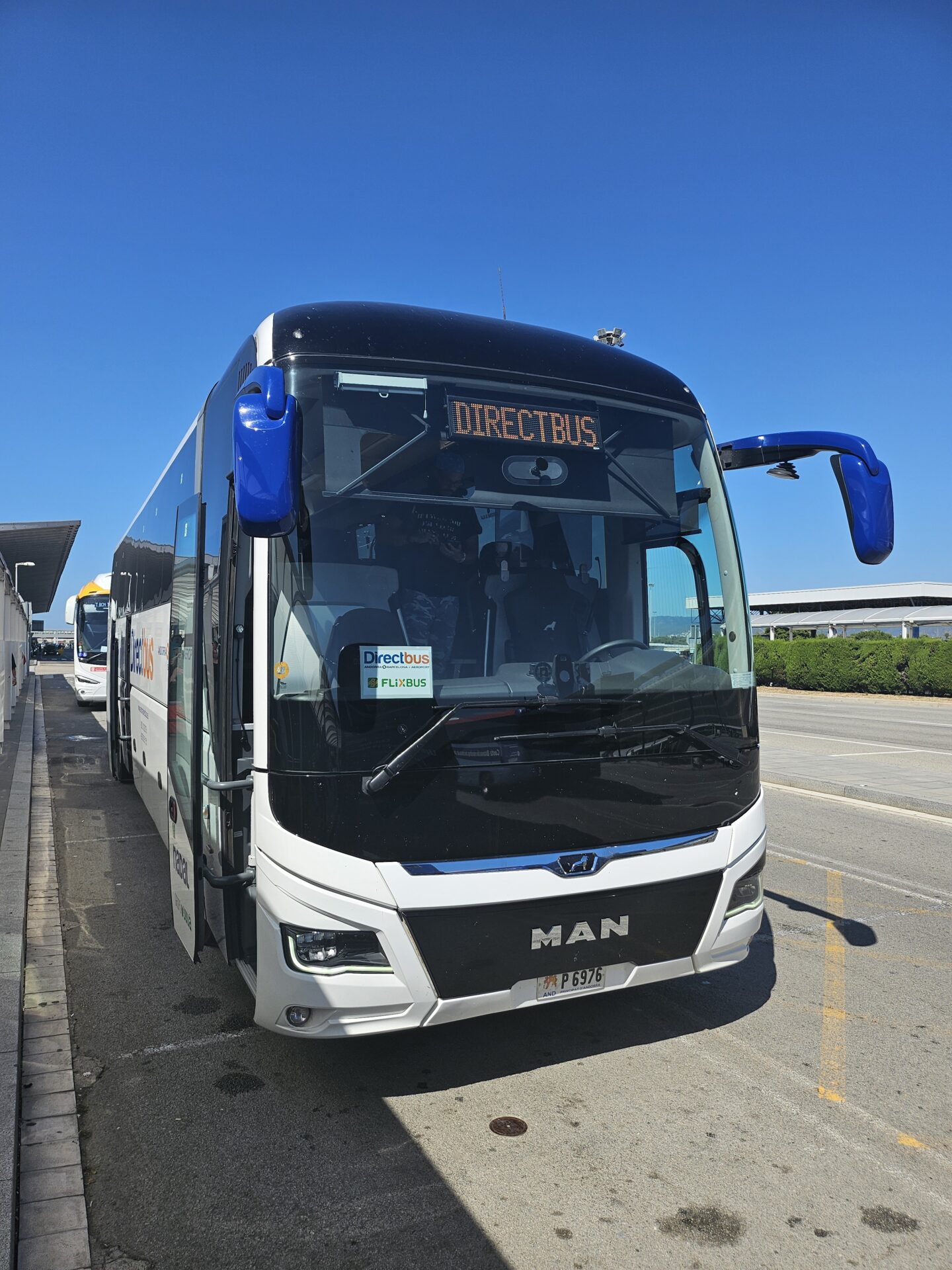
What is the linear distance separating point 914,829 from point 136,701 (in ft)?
25.4

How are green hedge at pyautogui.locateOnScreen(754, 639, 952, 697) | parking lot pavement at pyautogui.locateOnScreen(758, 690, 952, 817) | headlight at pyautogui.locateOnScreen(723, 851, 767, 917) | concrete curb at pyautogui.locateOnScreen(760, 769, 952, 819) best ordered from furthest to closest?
green hedge at pyautogui.locateOnScreen(754, 639, 952, 697) < parking lot pavement at pyautogui.locateOnScreen(758, 690, 952, 817) < concrete curb at pyautogui.locateOnScreen(760, 769, 952, 819) < headlight at pyautogui.locateOnScreen(723, 851, 767, 917)

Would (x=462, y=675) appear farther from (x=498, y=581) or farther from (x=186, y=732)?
(x=186, y=732)

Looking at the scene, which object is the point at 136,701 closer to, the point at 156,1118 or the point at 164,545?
the point at 164,545

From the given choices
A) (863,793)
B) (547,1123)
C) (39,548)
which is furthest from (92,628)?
(547,1123)

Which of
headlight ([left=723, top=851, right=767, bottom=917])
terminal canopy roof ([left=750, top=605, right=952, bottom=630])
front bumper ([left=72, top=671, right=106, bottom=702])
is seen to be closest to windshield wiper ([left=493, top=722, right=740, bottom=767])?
headlight ([left=723, top=851, right=767, bottom=917])

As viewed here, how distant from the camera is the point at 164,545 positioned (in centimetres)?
724

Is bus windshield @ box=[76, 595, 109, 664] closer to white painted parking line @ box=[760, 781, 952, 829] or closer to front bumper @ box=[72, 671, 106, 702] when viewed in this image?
front bumper @ box=[72, 671, 106, 702]

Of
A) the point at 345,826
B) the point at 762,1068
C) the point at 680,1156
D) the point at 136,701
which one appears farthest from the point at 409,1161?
the point at 136,701

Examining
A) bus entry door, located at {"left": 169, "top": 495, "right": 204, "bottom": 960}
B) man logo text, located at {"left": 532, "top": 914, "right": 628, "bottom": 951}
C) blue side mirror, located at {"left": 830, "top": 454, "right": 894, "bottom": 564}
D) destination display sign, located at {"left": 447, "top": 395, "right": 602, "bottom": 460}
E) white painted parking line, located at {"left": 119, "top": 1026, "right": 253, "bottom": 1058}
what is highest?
destination display sign, located at {"left": 447, "top": 395, "right": 602, "bottom": 460}

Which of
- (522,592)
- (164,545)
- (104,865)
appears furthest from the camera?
(104,865)

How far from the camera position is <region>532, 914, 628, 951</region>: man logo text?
11.9ft

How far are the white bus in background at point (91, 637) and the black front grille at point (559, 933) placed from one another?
24.7 metres

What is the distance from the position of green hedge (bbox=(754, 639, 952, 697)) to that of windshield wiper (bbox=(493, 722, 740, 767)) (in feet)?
81.1

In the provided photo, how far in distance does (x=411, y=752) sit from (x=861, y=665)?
1235 inches
